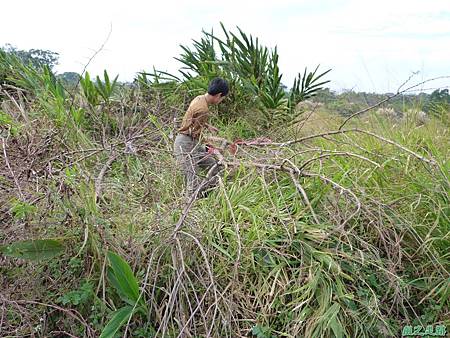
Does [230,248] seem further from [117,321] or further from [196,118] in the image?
[196,118]

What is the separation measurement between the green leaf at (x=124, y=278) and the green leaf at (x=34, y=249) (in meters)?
0.39

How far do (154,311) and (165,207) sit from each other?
658 mm

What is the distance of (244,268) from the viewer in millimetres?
2627

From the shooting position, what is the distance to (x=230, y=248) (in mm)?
2693

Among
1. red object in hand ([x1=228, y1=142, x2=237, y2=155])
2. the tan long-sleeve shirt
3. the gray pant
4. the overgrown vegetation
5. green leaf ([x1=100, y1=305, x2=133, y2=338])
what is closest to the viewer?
green leaf ([x1=100, y1=305, x2=133, y2=338])

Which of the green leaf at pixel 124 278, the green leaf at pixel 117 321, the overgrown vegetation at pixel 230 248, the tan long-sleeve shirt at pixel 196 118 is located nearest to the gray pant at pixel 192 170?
the overgrown vegetation at pixel 230 248

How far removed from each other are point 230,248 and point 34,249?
108cm

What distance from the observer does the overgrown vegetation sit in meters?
2.48

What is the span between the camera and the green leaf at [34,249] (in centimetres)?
251

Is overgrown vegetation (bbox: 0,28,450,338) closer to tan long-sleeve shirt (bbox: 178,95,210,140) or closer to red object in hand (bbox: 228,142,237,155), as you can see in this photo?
red object in hand (bbox: 228,142,237,155)

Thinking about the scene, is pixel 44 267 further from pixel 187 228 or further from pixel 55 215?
pixel 187 228

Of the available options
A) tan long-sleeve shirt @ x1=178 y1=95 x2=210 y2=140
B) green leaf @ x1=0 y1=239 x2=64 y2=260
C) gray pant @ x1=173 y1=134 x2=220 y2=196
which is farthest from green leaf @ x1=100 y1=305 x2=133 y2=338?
tan long-sleeve shirt @ x1=178 y1=95 x2=210 y2=140

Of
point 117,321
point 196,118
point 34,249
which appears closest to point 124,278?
point 117,321

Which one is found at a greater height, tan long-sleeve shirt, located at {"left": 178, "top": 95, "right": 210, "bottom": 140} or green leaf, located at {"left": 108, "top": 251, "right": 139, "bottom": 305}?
tan long-sleeve shirt, located at {"left": 178, "top": 95, "right": 210, "bottom": 140}
